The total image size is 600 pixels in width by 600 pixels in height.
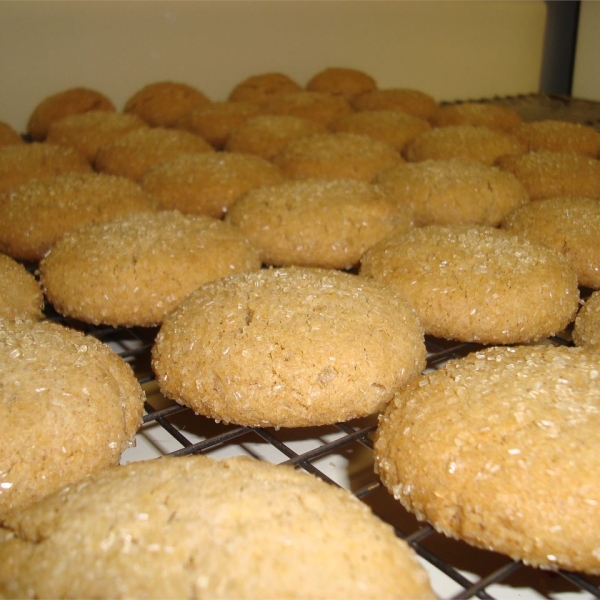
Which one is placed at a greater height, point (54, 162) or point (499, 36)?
point (499, 36)

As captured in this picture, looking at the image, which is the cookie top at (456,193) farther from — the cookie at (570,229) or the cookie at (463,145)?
the cookie at (463,145)

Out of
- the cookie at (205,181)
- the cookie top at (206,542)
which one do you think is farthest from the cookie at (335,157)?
the cookie top at (206,542)

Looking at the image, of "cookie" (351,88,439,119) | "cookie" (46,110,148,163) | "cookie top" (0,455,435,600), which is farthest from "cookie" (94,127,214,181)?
"cookie top" (0,455,435,600)

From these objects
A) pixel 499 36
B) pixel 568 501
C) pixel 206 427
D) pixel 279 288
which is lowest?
pixel 206 427

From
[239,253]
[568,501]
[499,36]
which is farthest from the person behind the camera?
[499,36]

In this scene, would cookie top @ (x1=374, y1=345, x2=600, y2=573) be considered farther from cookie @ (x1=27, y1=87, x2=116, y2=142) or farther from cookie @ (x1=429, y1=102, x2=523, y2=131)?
cookie @ (x1=27, y1=87, x2=116, y2=142)

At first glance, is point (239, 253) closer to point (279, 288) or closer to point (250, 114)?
point (279, 288)

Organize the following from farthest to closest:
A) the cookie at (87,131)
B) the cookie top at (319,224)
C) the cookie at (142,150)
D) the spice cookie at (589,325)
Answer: the cookie at (87,131), the cookie at (142,150), the cookie top at (319,224), the spice cookie at (589,325)

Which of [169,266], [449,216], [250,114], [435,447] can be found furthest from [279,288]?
[250,114]
